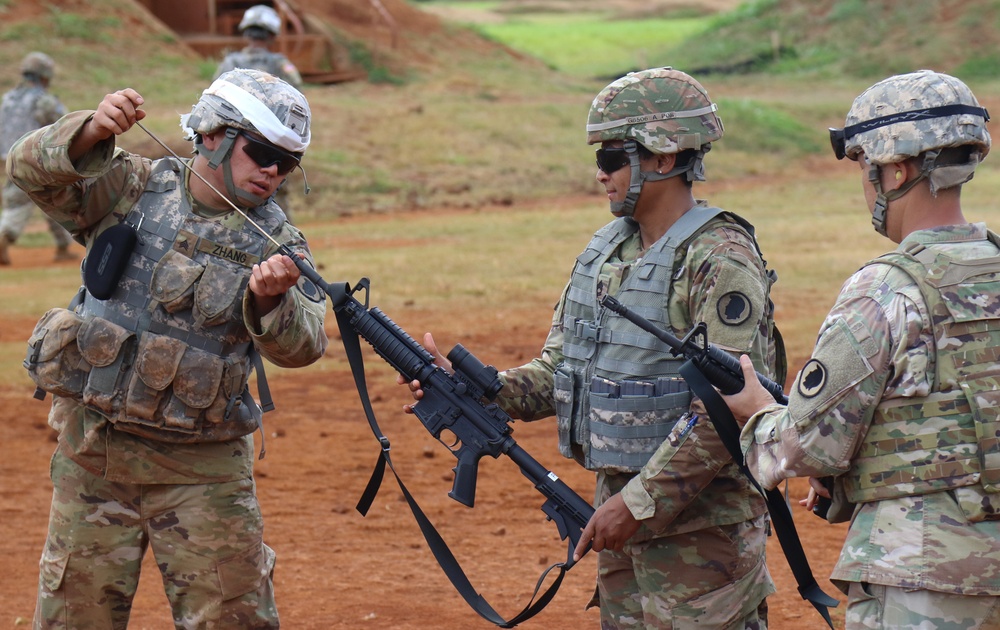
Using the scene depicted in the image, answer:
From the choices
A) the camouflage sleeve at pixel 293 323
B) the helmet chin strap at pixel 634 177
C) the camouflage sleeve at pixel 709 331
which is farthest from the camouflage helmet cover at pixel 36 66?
the camouflage sleeve at pixel 709 331

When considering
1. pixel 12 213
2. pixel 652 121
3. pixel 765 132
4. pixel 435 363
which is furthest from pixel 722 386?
pixel 765 132

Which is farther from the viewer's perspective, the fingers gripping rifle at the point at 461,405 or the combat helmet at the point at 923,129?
the fingers gripping rifle at the point at 461,405

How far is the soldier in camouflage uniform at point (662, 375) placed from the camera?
3.85 meters

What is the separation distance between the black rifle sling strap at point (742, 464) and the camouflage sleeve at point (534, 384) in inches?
32.0

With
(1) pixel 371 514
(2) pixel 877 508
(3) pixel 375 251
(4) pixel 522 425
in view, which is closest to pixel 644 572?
(2) pixel 877 508

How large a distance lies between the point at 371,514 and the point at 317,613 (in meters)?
1.65

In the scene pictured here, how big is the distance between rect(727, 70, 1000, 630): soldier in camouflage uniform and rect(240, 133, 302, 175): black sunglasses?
6.78 feet

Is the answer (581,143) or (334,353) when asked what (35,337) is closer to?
(334,353)

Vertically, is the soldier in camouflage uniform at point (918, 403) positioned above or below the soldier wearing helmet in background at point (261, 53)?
below

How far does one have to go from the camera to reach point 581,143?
2508 centimetres

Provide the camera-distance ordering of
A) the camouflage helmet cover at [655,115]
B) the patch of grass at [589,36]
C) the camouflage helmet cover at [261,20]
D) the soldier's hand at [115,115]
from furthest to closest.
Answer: the patch of grass at [589,36] < the camouflage helmet cover at [261,20] < the soldier's hand at [115,115] < the camouflage helmet cover at [655,115]

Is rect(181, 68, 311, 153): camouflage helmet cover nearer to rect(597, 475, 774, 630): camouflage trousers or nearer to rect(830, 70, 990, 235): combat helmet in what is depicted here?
rect(597, 475, 774, 630): camouflage trousers

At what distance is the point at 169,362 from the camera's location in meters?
4.33

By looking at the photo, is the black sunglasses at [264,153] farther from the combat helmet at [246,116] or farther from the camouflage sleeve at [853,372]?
the camouflage sleeve at [853,372]
